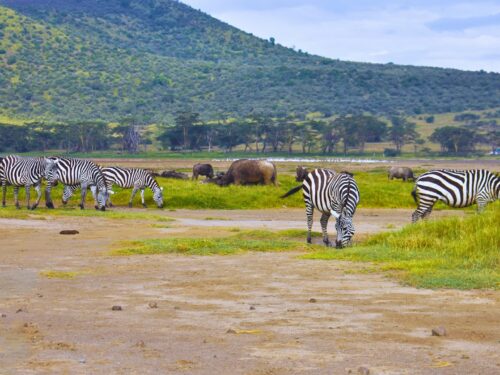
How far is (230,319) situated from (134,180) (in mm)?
21280

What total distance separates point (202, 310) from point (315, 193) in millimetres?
8677

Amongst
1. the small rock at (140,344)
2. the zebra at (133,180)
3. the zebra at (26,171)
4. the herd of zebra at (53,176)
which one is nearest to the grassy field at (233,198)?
the zebra at (133,180)

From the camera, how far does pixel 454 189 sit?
68.1ft

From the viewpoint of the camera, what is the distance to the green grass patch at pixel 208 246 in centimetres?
1677

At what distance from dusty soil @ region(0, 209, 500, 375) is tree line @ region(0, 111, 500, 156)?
78205 millimetres

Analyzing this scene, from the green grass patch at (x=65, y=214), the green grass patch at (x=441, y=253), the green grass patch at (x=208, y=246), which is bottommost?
the green grass patch at (x=65, y=214)

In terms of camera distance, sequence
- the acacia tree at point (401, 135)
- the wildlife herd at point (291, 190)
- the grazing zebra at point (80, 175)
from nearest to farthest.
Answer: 1. the wildlife herd at point (291, 190)
2. the grazing zebra at point (80, 175)
3. the acacia tree at point (401, 135)

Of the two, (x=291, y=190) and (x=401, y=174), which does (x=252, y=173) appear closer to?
(x=401, y=174)

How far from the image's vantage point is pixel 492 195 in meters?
21.1

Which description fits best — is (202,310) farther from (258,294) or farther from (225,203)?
(225,203)

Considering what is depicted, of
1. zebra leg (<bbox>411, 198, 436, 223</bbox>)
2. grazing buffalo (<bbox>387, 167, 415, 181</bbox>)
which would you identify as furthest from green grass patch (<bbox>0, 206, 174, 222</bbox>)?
grazing buffalo (<bbox>387, 167, 415, 181</bbox>)

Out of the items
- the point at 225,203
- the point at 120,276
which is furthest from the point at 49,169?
the point at 120,276

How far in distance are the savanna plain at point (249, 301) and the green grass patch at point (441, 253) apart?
0.03 m

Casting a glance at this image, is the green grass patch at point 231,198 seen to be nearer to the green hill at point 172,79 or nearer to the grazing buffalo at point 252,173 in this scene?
the grazing buffalo at point 252,173
